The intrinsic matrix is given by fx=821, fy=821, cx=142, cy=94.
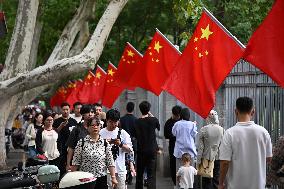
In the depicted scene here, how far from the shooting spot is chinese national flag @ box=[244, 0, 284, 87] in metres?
8.07

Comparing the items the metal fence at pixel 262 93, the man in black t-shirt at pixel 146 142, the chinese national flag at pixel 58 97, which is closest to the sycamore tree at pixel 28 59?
the man in black t-shirt at pixel 146 142

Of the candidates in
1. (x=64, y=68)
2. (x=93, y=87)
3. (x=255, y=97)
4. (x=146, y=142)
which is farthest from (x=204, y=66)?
(x=93, y=87)

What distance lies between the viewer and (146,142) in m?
14.5

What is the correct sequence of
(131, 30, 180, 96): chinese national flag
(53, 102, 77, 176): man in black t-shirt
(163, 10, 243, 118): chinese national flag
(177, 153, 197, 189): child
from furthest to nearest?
(131, 30, 180, 96): chinese national flag
(53, 102, 77, 176): man in black t-shirt
(177, 153, 197, 189): child
(163, 10, 243, 118): chinese national flag

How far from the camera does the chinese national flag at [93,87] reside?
2756 cm

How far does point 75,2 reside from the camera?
1188 inches

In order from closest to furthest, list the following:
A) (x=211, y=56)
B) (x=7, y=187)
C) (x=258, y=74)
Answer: (x=7, y=187) → (x=211, y=56) → (x=258, y=74)

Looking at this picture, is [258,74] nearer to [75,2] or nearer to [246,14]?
[246,14]

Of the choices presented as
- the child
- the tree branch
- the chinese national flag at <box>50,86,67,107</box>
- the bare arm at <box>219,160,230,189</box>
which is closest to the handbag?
the child

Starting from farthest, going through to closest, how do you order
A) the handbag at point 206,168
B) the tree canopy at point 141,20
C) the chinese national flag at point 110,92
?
the tree canopy at point 141,20 → the chinese national flag at point 110,92 → the handbag at point 206,168

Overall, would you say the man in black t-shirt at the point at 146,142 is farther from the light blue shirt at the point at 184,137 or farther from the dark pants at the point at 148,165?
the light blue shirt at the point at 184,137

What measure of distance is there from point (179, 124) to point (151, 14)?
20423mm

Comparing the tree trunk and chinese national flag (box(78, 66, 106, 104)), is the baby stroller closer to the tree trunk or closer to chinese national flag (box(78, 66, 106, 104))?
the tree trunk

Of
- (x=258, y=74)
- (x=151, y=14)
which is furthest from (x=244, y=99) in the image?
(x=151, y=14)
